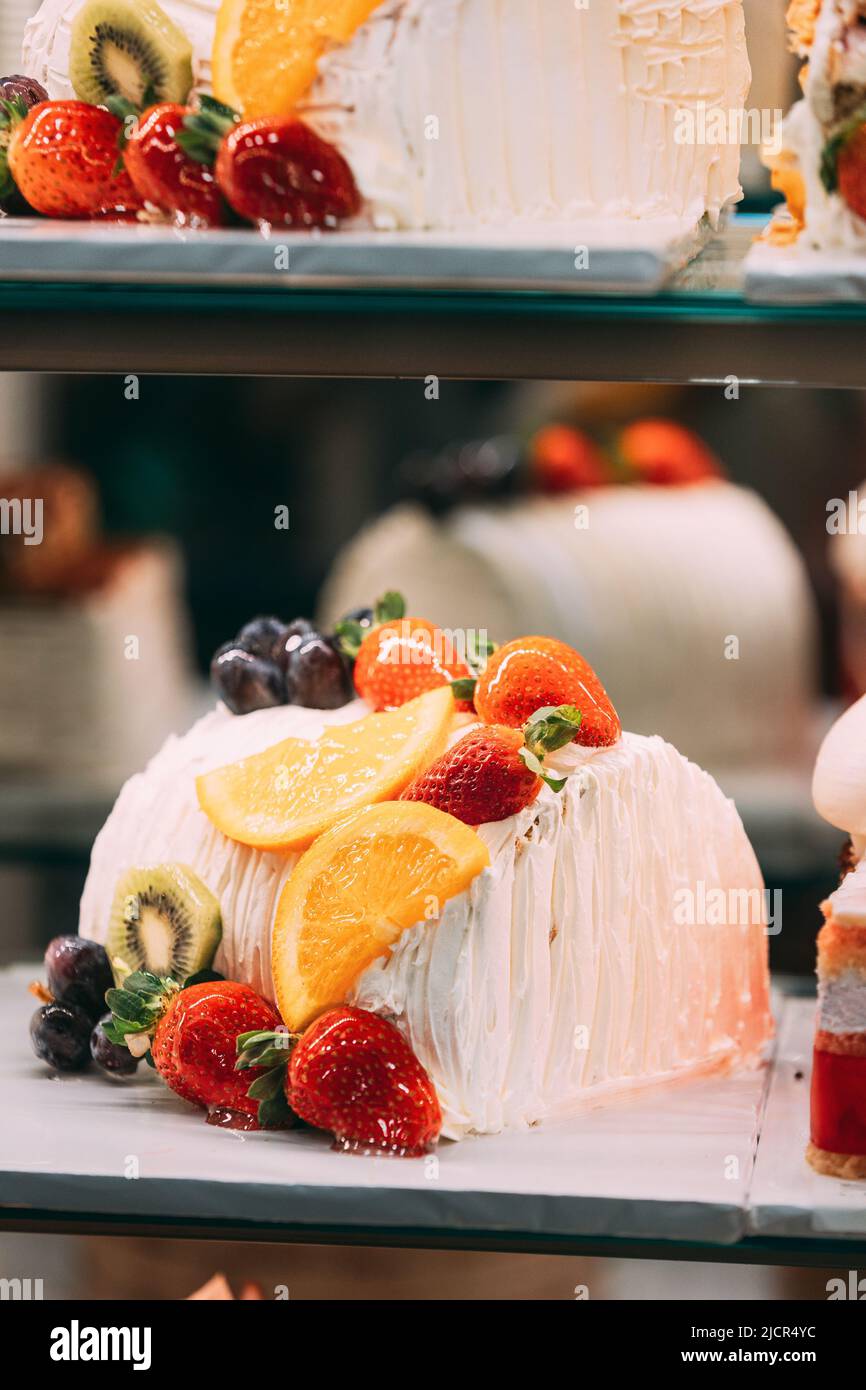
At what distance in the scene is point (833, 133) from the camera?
1188 mm

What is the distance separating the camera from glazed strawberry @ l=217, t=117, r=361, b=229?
Result: 4.05ft

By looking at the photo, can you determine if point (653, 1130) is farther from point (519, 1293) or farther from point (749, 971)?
point (519, 1293)

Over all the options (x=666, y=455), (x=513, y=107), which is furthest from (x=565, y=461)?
(x=513, y=107)

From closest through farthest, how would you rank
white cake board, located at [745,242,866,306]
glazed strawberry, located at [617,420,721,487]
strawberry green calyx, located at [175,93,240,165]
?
1. white cake board, located at [745,242,866,306]
2. strawberry green calyx, located at [175,93,240,165]
3. glazed strawberry, located at [617,420,721,487]

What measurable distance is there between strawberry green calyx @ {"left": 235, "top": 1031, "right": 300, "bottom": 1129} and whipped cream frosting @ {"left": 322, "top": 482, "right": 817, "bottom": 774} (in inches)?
47.3

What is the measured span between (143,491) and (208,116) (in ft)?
5.49

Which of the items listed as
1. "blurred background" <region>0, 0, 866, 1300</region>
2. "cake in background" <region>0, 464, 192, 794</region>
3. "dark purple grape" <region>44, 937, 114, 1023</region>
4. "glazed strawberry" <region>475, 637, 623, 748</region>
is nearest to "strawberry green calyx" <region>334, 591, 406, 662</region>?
"glazed strawberry" <region>475, 637, 623, 748</region>

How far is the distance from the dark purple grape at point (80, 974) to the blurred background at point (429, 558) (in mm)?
897

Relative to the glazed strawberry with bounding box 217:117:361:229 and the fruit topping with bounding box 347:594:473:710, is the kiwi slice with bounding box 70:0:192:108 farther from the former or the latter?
the fruit topping with bounding box 347:594:473:710

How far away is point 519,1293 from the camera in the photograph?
1818 millimetres

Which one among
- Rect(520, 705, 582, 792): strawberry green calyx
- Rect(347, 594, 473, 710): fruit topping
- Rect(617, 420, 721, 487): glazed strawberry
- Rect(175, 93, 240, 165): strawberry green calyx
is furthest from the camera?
Rect(617, 420, 721, 487): glazed strawberry

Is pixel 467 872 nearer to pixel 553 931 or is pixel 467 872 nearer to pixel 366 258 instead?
pixel 553 931

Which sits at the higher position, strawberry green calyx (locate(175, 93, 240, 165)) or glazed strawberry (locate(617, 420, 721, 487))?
strawberry green calyx (locate(175, 93, 240, 165))
